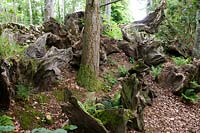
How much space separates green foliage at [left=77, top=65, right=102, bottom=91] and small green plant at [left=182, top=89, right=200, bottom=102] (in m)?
2.32

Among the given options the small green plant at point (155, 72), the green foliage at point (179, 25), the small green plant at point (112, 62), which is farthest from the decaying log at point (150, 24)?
the small green plant at point (155, 72)

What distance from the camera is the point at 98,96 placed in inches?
270

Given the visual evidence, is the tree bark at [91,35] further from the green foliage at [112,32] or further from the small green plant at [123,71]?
the green foliage at [112,32]

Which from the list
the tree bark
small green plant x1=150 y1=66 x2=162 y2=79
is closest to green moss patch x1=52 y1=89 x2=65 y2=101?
the tree bark

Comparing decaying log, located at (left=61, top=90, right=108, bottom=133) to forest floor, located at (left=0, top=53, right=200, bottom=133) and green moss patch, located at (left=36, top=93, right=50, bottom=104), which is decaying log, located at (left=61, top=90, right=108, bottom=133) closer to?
forest floor, located at (left=0, top=53, right=200, bottom=133)

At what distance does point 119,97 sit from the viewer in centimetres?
611

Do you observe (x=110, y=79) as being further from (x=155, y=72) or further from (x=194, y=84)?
(x=194, y=84)

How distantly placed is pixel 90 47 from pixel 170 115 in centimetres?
254

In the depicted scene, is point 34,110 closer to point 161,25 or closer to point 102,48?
point 102,48

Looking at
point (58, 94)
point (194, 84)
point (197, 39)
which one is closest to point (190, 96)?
point (194, 84)

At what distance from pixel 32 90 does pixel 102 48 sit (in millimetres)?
3167

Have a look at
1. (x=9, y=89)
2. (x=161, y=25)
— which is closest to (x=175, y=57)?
(x=161, y=25)

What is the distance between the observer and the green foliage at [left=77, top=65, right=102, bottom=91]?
7.14m

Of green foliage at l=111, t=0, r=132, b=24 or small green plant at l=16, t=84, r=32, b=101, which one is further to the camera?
green foliage at l=111, t=0, r=132, b=24
